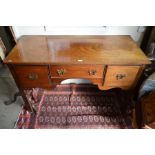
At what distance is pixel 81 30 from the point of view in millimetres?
1321

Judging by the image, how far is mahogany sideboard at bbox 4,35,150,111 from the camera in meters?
1.00

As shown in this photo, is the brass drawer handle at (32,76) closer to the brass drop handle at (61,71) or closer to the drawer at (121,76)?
the brass drop handle at (61,71)

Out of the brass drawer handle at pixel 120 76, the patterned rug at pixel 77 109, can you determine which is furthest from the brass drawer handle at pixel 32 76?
the brass drawer handle at pixel 120 76

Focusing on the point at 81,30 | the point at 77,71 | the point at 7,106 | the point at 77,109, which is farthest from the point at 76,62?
the point at 7,106

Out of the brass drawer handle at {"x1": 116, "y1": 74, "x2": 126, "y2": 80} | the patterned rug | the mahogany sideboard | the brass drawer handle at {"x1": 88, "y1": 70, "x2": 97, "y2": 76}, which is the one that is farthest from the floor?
the brass drawer handle at {"x1": 116, "y1": 74, "x2": 126, "y2": 80}

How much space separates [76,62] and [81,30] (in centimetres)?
49

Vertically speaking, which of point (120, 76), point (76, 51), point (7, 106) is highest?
point (76, 51)

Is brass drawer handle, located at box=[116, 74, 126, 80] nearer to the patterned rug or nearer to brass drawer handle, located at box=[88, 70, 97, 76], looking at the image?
brass drawer handle, located at box=[88, 70, 97, 76]

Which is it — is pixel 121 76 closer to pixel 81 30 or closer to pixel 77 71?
pixel 77 71

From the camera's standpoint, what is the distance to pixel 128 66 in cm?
102

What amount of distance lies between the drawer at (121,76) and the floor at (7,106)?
3.55 feet
